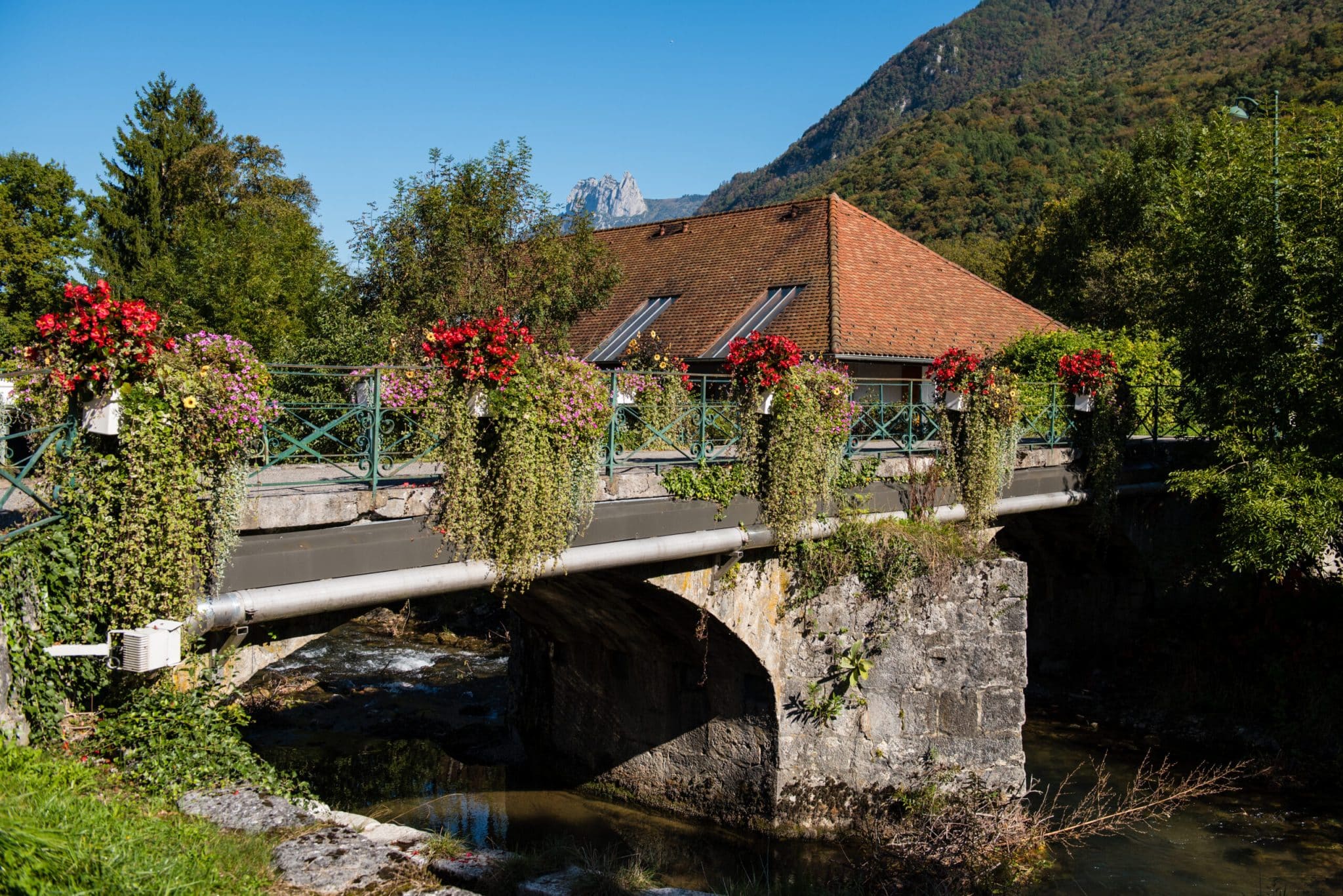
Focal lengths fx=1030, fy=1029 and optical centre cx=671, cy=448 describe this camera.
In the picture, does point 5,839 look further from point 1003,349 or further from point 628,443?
point 1003,349

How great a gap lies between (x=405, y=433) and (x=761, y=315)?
428 inches

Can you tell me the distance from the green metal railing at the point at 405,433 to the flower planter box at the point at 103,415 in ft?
0.30

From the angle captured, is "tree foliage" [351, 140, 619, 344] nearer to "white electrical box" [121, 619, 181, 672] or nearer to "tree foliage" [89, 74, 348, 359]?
"tree foliage" [89, 74, 348, 359]

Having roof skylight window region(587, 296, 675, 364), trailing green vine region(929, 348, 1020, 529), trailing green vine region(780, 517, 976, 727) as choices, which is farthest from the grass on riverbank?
roof skylight window region(587, 296, 675, 364)

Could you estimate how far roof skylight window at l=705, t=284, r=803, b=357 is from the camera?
1680cm

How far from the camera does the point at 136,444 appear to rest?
508cm

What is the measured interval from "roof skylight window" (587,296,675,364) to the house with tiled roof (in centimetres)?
3

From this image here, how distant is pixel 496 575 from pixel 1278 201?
9.62 meters

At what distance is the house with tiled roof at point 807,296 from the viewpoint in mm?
16500

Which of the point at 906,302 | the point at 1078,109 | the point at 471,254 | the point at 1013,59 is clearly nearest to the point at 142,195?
the point at 471,254

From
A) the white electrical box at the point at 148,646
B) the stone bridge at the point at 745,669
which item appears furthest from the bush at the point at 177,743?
the stone bridge at the point at 745,669

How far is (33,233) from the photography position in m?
25.8

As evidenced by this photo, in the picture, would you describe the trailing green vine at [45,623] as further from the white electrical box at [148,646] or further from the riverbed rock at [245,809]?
the riverbed rock at [245,809]

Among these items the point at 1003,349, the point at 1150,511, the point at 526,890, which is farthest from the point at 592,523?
the point at 1003,349
